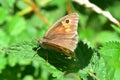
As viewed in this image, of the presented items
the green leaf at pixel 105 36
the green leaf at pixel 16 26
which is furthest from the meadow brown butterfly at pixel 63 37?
the green leaf at pixel 105 36

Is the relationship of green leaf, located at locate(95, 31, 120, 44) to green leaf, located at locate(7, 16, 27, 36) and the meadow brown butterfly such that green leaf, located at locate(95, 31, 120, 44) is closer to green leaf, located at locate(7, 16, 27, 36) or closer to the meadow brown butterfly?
green leaf, located at locate(7, 16, 27, 36)

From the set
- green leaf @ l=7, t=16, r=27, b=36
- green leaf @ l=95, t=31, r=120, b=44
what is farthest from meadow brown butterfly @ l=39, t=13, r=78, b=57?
green leaf @ l=95, t=31, r=120, b=44

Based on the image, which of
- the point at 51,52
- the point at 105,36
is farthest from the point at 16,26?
the point at 51,52

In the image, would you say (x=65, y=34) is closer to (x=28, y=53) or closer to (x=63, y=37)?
(x=63, y=37)

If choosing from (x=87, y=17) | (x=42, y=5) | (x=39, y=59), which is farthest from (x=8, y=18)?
(x=39, y=59)

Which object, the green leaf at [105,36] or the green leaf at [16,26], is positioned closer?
the green leaf at [16,26]

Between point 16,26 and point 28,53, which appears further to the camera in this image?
point 16,26

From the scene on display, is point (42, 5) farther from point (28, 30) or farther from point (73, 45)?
point (73, 45)

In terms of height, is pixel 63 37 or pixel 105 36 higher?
pixel 63 37

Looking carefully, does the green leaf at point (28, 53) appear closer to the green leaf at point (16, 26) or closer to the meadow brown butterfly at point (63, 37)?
the meadow brown butterfly at point (63, 37)
